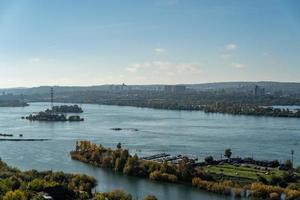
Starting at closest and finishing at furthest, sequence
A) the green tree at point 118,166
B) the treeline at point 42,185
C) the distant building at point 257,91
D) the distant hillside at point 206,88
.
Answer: the treeline at point 42,185
the green tree at point 118,166
the distant building at point 257,91
the distant hillside at point 206,88

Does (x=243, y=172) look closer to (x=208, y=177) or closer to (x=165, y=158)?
(x=208, y=177)

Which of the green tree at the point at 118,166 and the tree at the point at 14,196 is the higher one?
the tree at the point at 14,196

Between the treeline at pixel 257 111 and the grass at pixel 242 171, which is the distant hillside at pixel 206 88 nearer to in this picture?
the treeline at pixel 257 111

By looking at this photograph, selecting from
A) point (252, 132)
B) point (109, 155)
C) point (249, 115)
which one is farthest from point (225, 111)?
point (109, 155)

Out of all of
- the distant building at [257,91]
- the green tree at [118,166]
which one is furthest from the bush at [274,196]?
the distant building at [257,91]

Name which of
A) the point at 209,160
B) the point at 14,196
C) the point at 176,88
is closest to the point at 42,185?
the point at 14,196

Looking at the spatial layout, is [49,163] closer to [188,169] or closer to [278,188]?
[188,169]
